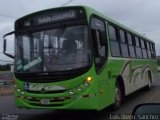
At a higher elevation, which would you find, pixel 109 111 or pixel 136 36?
pixel 136 36

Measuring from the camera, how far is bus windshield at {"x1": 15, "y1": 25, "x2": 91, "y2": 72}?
9.36 metres

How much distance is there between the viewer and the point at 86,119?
10.4 meters

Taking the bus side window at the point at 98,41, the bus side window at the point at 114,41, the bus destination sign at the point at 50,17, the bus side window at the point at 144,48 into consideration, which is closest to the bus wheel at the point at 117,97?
the bus side window at the point at 114,41

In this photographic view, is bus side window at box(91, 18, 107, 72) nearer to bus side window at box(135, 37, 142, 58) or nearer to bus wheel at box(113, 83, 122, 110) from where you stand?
bus wheel at box(113, 83, 122, 110)

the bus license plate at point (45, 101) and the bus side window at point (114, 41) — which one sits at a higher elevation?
the bus side window at point (114, 41)

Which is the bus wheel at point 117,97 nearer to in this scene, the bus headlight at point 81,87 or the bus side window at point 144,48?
the bus headlight at point 81,87

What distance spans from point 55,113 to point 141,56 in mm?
6976

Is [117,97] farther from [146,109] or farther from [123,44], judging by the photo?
[146,109]

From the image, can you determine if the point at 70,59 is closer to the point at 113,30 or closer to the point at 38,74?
the point at 38,74

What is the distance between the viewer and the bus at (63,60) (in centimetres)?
922

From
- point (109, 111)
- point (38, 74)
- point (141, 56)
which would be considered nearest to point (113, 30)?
point (109, 111)

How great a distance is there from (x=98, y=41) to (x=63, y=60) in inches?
42.3

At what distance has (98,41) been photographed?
384 inches

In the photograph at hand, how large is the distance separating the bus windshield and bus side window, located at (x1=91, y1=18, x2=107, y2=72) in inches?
9.8
